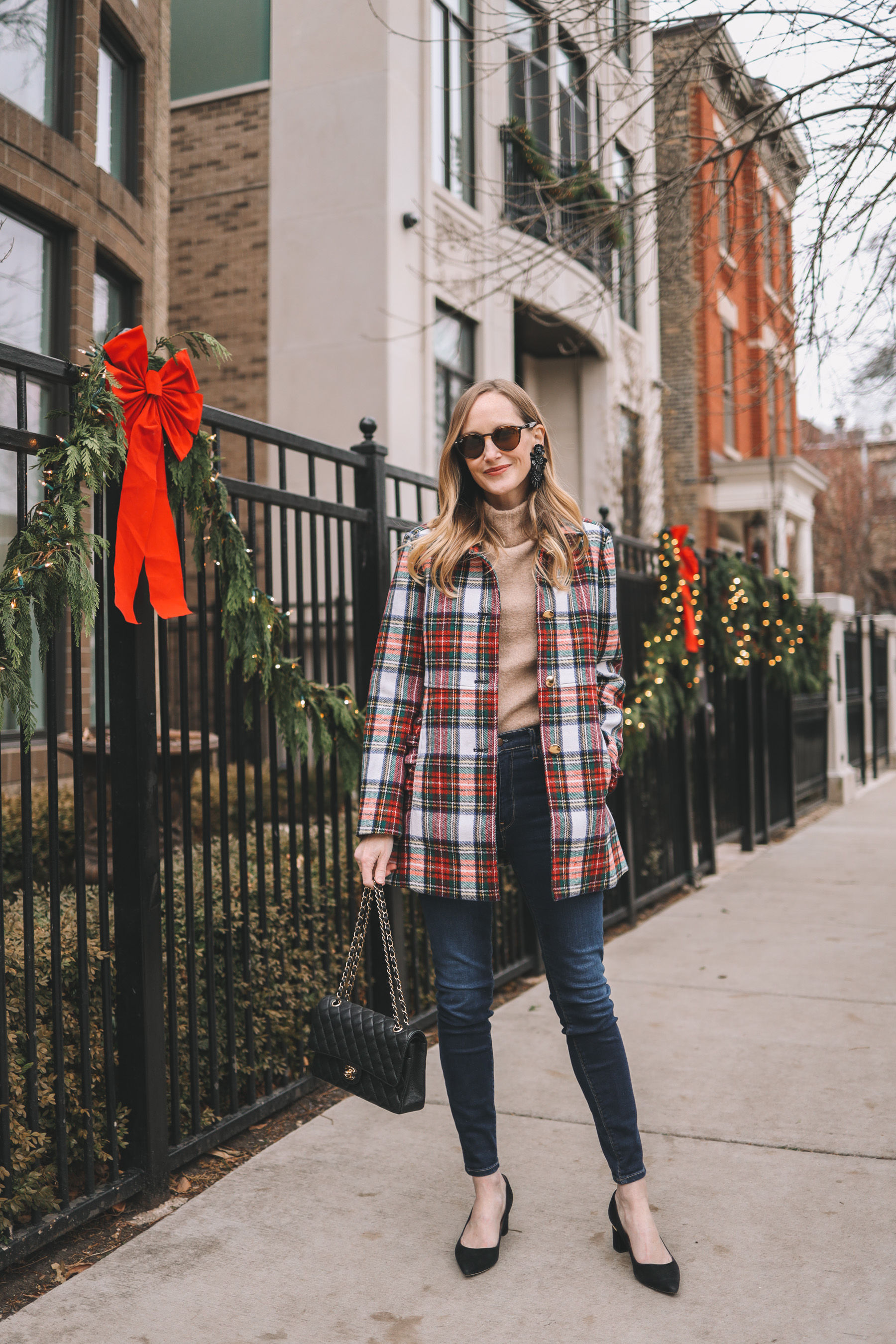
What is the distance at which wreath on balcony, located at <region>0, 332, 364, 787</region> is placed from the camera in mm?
2625

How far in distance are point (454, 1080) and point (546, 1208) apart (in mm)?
568

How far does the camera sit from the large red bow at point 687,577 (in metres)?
6.86

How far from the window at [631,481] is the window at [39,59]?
9.11 metres

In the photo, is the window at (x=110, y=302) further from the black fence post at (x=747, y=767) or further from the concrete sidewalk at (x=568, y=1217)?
the concrete sidewalk at (x=568, y=1217)

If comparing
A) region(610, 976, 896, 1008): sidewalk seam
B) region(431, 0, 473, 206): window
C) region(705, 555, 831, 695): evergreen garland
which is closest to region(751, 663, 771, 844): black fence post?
region(705, 555, 831, 695): evergreen garland

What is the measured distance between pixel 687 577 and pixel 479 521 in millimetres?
4424

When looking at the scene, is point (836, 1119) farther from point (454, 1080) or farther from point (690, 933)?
point (690, 933)

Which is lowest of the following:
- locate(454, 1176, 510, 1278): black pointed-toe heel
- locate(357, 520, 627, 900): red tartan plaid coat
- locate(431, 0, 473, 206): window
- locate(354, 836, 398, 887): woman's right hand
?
locate(454, 1176, 510, 1278): black pointed-toe heel

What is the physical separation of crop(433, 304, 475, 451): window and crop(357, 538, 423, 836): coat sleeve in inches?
349

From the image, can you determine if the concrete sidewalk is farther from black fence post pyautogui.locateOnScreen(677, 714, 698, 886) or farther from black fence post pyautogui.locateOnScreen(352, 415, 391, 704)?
black fence post pyautogui.locateOnScreen(677, 714, 698, 886)

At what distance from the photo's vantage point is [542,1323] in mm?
2375

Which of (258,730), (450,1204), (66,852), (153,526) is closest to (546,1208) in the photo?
(450,1204)

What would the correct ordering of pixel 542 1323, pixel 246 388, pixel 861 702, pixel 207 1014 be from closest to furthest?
pixel 542 1323, pixel 207 1014, pixel 246 388, pixel 861 702

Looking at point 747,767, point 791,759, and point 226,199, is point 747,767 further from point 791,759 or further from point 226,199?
point 226,199
